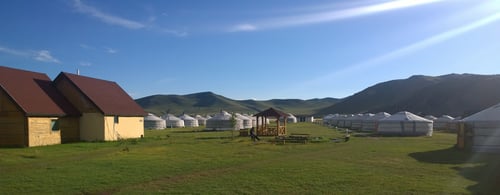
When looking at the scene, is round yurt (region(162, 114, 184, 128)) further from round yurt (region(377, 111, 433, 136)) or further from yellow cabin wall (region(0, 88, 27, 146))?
yellow cabin wall (region(0, 88, 27, 146))

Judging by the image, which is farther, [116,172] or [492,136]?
[492,136]

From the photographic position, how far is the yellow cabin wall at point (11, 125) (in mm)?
25828

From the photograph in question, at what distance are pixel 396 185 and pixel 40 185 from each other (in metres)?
10.9

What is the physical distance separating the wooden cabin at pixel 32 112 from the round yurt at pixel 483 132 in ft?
87.6

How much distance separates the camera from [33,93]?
29.1 meters

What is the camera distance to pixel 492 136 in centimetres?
2412

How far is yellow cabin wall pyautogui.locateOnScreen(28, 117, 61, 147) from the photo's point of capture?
85.5ft

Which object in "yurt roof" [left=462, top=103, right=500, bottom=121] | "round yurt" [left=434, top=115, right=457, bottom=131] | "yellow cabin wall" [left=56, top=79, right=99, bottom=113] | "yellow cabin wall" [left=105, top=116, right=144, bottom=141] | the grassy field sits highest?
"yellow cabin wall" [left=56, top=79, right=99, bottom=113]

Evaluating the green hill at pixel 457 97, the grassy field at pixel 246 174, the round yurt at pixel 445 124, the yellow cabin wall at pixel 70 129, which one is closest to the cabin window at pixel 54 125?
the yellow cabin wall at pixel 70 129

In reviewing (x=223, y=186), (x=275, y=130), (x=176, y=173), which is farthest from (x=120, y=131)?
(x=223, y=186)

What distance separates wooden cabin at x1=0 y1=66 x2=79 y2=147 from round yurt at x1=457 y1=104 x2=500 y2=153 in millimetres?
26698

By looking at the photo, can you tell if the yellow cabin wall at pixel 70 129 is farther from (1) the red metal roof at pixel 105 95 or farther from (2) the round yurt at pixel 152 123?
(2) the round yurt at pixel 152 123

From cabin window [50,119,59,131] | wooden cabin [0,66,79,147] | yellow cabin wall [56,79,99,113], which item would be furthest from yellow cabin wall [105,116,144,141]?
cabin window [50,119,59,131]

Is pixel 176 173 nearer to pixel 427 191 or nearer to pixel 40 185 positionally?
pixel 40 185
